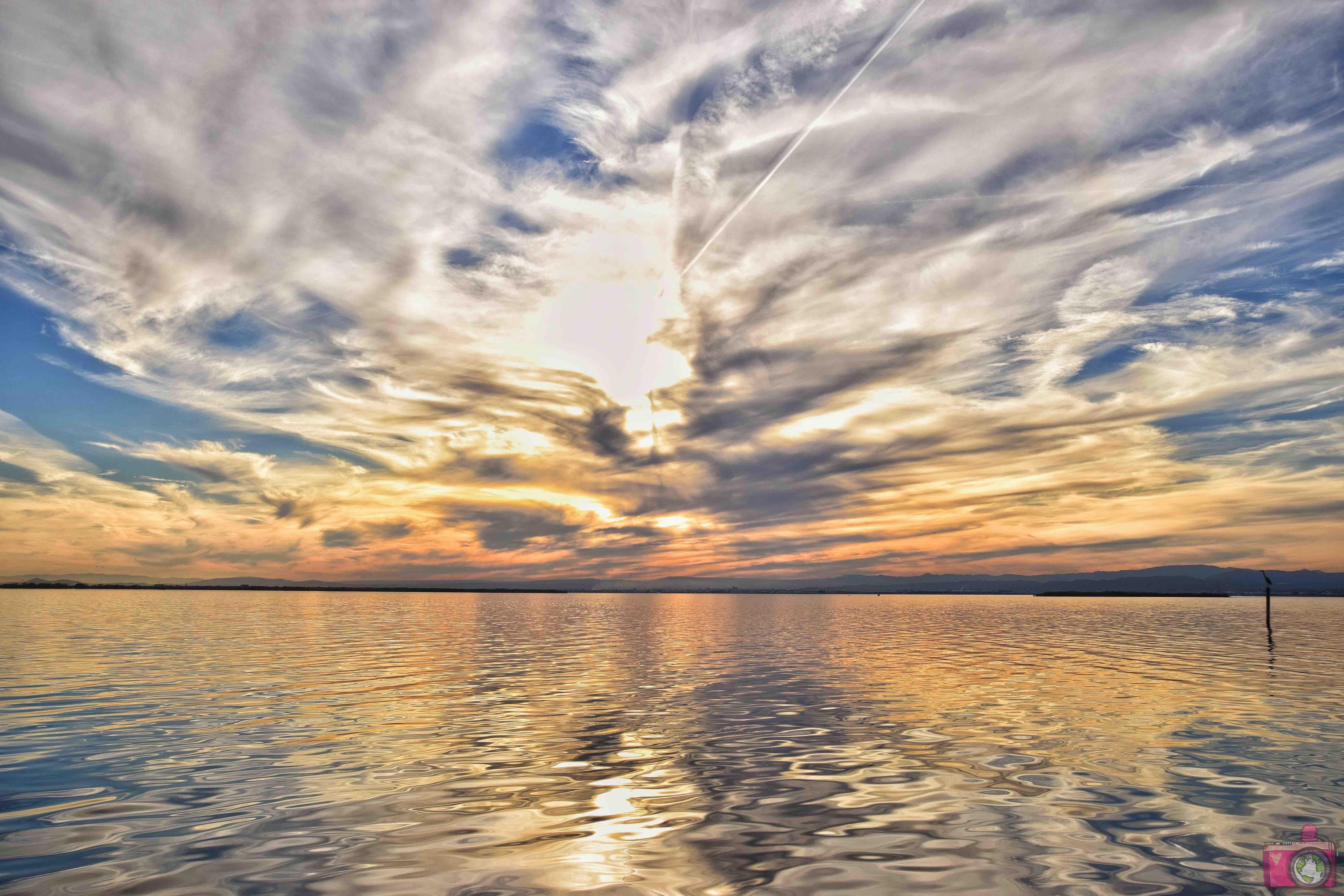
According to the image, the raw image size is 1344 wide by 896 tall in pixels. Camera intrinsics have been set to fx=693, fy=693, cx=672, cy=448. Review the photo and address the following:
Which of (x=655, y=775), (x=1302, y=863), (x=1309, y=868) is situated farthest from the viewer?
(x=655, y=775)

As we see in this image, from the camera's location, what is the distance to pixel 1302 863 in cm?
1094

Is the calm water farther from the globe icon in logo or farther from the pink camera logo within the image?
the globe icon in logo

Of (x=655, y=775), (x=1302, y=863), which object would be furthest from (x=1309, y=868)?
(x=655, y=775)

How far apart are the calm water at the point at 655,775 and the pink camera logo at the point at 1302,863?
0.29 m

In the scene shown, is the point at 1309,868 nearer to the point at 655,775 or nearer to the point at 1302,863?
the point at 1302,863

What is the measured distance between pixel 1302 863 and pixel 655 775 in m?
11.3

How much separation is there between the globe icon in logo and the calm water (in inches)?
21.9

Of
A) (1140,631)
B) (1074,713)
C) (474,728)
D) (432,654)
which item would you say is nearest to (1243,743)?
(1074,713)

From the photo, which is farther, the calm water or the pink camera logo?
the calm water

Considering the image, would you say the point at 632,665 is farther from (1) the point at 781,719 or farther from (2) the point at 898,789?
(2) the point at 898,789

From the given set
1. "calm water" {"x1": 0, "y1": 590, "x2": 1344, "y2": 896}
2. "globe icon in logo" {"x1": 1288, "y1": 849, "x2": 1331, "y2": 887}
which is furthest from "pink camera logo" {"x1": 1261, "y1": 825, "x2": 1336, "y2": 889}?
"calm water" {"x1": 0, "y1": 590, "x2": 1344, "y2": 896}

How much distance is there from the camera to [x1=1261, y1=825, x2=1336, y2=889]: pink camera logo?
10164 millimetres

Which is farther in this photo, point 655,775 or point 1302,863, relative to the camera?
point 655,775

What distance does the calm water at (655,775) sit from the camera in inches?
405
